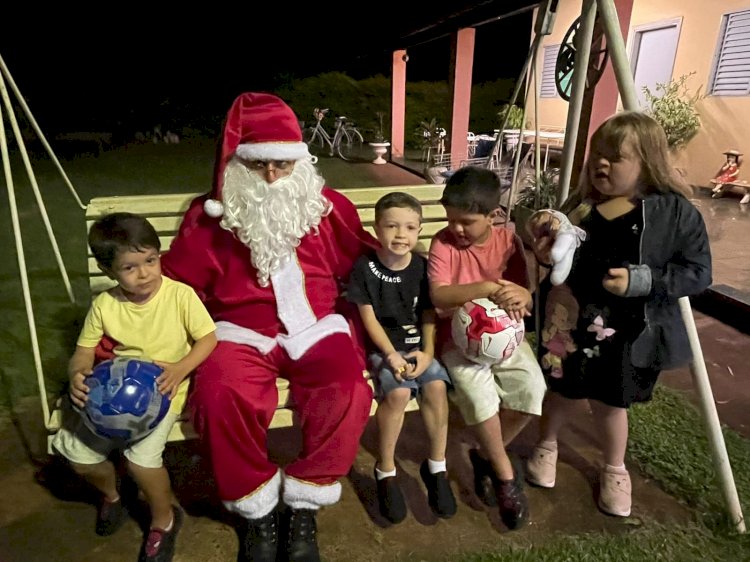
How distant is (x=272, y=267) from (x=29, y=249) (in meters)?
4.47

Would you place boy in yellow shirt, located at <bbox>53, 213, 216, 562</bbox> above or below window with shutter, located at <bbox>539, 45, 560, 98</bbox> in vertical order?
below

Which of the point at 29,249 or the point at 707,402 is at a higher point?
the point at 707,402

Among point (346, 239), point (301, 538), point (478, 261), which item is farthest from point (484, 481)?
point (346, 239)

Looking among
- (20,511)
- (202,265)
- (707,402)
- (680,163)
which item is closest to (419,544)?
(707,402)

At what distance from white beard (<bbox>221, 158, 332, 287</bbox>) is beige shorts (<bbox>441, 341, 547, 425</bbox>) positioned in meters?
0.84

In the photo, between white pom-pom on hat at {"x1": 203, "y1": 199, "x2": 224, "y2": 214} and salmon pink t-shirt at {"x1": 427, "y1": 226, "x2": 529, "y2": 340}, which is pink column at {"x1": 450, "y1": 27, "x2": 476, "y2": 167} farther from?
white pom-pom on hat at {"x1": 203, "y1": 199, "x2": 224, "y2": 214}

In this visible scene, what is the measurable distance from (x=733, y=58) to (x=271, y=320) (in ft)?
28.0

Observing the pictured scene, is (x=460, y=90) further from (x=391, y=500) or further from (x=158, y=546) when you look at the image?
(x=158, y=546)

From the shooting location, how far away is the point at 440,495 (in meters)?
2.38

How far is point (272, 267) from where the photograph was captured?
2445 mm

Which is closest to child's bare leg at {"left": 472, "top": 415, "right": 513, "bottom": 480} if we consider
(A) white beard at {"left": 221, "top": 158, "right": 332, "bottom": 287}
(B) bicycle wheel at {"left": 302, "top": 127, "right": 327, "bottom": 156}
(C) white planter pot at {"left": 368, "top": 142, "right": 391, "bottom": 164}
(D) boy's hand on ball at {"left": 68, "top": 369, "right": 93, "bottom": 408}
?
(A) white beard at {"left": 221, "top": 158, "right": 332, "bottom": 287}

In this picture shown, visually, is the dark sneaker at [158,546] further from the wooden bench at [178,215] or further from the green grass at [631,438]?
the green grass at [631,438]

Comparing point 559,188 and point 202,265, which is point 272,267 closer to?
point 202,265

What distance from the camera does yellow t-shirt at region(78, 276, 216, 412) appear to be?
211 centimetres
